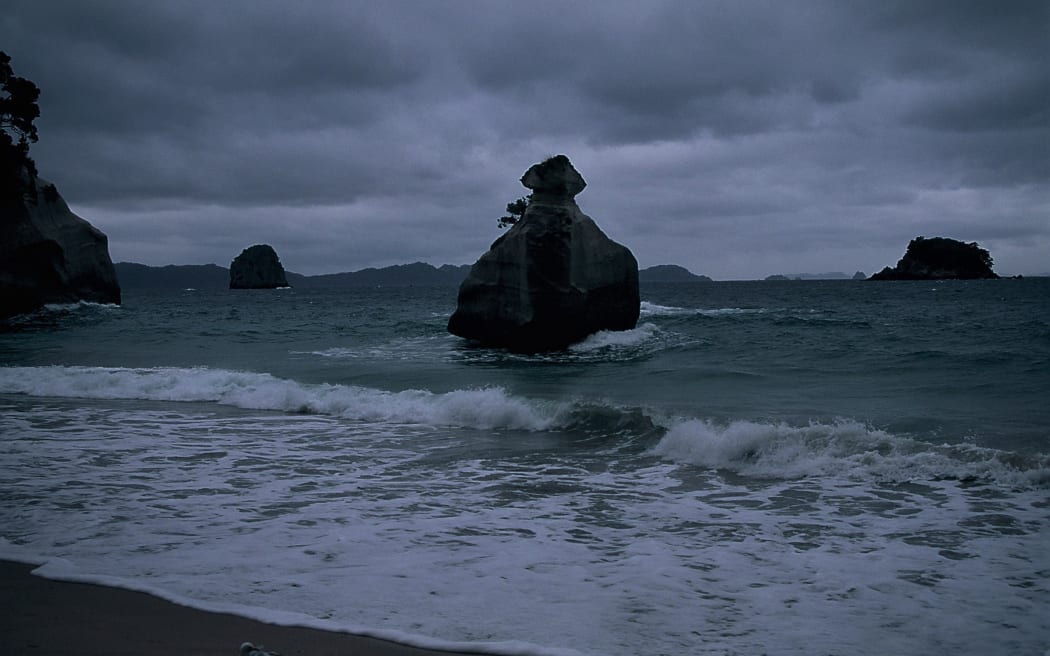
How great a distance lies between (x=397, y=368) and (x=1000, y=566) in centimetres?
1436

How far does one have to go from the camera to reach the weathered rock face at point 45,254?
3547cm

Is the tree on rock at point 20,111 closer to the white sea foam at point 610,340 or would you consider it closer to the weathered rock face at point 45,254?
the weathered rock face at point 45,254

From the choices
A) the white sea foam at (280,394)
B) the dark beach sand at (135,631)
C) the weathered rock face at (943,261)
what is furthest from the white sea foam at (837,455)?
the weathered rock face at (943,261)

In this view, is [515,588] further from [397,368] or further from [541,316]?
[541,316]

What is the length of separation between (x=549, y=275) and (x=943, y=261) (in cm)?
12221

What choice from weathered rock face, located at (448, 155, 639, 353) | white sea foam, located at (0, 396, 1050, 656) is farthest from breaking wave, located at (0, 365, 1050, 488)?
weathered rock face, located at (448, 155, 639, 353)

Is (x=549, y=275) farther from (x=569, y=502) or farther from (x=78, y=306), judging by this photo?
(x=78, y=306)

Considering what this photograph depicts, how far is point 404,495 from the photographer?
736 cm

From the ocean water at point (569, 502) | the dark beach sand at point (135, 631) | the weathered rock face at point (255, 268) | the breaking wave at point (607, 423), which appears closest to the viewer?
the dark beach sand at point (135, 631)

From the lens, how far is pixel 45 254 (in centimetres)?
3756

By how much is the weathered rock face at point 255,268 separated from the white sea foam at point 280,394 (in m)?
139

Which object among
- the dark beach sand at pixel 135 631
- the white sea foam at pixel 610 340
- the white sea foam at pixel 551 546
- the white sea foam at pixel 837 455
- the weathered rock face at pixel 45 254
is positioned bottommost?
the white sea foam at pixel 551 546

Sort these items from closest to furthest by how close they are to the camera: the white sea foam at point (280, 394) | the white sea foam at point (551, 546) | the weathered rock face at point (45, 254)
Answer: the white sea foam at point (551, 546), the white sea foam at point (280, 394), the weathered rock face at point (45, 254)

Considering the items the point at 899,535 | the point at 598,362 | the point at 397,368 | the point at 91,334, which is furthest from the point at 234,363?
the point at 899,535
